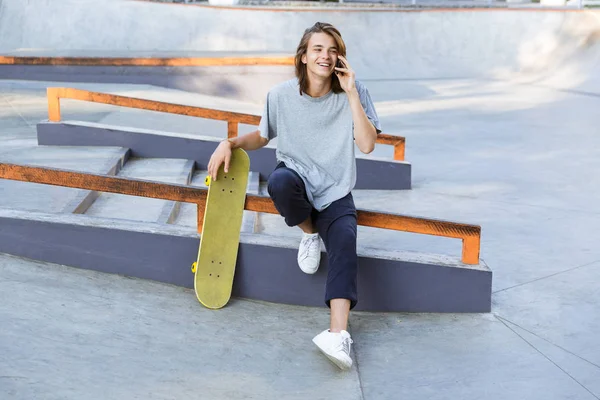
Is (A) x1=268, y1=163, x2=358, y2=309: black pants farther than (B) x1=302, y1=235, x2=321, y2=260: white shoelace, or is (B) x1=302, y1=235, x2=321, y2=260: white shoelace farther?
(B) x1=302, y1=235, x2=321, y2=260: white shoelace

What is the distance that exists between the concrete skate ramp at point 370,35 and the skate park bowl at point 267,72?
0.08 feet

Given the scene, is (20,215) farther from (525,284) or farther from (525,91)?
(525,91)

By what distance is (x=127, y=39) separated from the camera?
15109 millimetres

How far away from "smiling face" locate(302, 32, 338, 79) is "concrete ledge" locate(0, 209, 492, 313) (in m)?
0.84

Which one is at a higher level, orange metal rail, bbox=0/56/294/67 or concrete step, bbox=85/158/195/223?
orange metal rail, bbox=0/56/294/67

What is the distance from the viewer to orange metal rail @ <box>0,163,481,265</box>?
3748 mm

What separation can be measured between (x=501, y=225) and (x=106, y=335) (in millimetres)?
3051

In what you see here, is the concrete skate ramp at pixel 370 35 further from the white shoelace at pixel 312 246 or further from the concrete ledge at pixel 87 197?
the white shoelace at pixel 312 246

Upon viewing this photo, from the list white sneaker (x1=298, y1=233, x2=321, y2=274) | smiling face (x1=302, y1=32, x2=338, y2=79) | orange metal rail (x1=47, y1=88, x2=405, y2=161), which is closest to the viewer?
smiling face (x1=302, y1=32, x2=338, y2=79)

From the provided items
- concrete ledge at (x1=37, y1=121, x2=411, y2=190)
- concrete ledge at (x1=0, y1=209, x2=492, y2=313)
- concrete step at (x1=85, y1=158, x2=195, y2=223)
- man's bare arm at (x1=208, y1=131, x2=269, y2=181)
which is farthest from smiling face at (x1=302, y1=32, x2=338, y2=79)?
concrete ledge at (x1=37, y1=121, x2=411, y2=190)

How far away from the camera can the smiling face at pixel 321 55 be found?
3.49 meters

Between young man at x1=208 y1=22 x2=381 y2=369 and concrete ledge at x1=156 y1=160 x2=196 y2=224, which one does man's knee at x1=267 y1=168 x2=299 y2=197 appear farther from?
concrete ledge at x1=156 y1=160 x2=196 y2=224

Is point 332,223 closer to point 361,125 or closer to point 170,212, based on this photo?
point 361,125

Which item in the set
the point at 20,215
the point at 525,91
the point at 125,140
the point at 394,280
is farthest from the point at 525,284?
the point at 525,91
